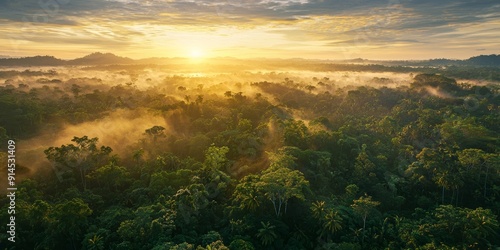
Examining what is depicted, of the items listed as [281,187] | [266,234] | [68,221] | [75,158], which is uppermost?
[75,158]

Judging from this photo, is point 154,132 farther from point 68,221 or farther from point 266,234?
point 266,234

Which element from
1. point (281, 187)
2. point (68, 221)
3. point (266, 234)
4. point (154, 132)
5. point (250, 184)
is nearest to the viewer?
point (68, 221)

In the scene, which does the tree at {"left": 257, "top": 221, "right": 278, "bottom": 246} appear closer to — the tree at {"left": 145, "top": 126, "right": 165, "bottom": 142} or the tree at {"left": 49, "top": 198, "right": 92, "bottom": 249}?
the tree at {"left": 49, "top": 198, "right": 92, "bottom": 249}

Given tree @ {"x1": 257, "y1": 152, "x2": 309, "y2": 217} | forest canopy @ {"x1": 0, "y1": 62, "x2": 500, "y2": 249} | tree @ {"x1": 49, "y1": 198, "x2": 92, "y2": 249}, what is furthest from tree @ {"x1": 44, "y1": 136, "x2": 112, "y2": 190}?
tree @ {"x1": 257, "y1": 152, "x2": 309, "y2": 217}

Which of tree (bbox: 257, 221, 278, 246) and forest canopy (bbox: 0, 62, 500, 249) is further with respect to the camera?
tree (bbox: 257, 221, 278, 246)

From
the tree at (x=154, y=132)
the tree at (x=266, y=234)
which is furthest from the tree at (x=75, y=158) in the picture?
the tree at (x=266, y=234)

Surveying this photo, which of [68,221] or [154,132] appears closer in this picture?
[68,221]

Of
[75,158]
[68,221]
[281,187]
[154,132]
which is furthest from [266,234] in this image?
[154,132]

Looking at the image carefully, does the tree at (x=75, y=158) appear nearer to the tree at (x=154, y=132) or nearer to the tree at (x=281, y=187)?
the tree at (x=154, y=132)

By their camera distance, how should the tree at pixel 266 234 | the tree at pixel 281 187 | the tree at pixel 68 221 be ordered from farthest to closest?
the tree at pixel 281 187, the tree at pixel 266 234, the tree at pixel 68 221

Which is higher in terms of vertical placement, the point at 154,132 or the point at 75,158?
the point at 154,132

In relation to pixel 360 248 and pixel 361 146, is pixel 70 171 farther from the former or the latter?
pixel 361 146
